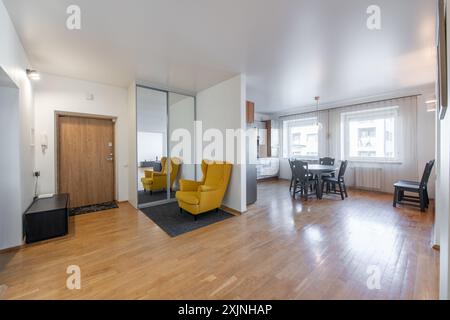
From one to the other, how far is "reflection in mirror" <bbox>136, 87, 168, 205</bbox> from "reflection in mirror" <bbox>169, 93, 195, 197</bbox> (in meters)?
0.19

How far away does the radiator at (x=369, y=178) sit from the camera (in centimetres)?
517

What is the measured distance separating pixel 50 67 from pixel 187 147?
2840 mm

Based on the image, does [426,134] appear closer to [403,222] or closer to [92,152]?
[403,222]

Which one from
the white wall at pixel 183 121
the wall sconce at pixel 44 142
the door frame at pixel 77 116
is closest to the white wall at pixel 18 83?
the wall sconce at pixel 44 142

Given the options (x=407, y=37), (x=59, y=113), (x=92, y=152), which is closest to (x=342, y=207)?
(x=407, y=37)

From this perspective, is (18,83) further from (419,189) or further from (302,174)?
(419,189)

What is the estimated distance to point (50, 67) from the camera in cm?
320

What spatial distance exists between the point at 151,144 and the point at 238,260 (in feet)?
10.2

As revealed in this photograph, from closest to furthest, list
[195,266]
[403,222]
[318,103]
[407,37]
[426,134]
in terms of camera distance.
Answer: [195,266] < [407,37] < [403,222] < [426,134] < [318,103]

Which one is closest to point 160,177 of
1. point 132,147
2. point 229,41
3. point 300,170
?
point 132,147

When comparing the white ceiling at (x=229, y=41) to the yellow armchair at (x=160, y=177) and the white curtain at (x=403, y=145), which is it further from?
the yellow armchair at (x=160, y=177)

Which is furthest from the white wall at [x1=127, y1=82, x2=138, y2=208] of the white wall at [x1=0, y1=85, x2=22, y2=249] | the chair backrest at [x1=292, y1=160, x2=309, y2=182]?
the chair backrest at [x1=292, y1=160, x2=309, y2=182]

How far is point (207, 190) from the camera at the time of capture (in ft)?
10.9

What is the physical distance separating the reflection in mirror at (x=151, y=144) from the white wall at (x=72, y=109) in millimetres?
609
